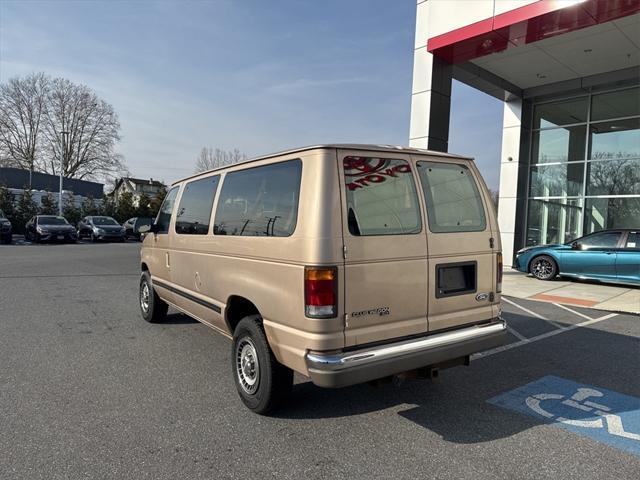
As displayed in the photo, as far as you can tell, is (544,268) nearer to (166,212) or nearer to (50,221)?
(166,212)

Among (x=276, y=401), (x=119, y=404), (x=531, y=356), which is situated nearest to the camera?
(x=276, y=401)

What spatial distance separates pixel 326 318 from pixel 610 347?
4519 mm

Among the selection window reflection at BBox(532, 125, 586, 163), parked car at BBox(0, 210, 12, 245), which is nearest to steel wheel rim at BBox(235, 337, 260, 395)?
window reflection at BBox(532, 125, 586, 163)

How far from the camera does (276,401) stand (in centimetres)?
352

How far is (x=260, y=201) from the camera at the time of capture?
3.81m

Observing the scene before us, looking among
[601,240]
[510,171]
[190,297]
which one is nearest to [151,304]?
[190,297]

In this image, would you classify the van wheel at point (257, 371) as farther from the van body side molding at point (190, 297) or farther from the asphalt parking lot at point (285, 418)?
the van body side molding at point (190, 297)

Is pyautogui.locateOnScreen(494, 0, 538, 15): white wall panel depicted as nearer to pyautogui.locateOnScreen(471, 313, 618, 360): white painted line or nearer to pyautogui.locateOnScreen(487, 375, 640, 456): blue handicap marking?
pyautogui.locateOnScreen(471, 313, 618, 360): white painted line

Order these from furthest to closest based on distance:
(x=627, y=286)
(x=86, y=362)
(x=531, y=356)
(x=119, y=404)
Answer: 1. (x=627, y=286)
2. (x=531, y=356)
3. (x=86, y=362)
4. (x=119, y=404)

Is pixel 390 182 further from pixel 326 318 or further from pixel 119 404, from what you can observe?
pixel 119 404

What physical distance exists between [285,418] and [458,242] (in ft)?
6.65

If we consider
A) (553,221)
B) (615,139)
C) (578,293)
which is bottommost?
(578,293)

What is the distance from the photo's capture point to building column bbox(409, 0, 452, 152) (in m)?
11.4

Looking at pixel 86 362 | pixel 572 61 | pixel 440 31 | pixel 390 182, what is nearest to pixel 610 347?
pixel 390 182
